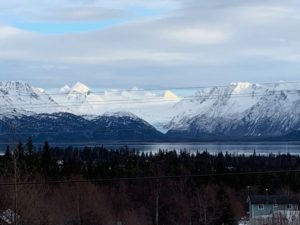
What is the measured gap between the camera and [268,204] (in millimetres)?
96875

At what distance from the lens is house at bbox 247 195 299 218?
95188mm

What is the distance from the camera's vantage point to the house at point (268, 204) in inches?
3748

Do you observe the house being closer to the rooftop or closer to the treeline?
the rooftop

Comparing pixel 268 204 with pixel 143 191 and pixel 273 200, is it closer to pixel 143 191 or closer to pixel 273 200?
pixel 273 200

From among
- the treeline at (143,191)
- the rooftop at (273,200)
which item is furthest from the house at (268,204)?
the treeline at (143,191)

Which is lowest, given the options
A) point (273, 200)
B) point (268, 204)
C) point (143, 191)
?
point (268, 204)

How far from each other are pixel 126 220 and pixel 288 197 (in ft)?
89.0

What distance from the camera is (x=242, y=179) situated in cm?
11131

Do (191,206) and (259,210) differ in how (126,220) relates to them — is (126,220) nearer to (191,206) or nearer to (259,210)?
(191,206)

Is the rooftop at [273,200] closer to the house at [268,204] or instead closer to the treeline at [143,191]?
the house at [268,204]

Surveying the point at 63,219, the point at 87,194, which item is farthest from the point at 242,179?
the point at 63,219

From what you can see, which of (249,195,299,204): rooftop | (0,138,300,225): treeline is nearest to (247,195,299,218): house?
(249,195,299,204): rooftop

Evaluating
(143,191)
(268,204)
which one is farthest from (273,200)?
(143,191)

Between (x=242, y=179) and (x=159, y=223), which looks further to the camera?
(x=242, y=179)
